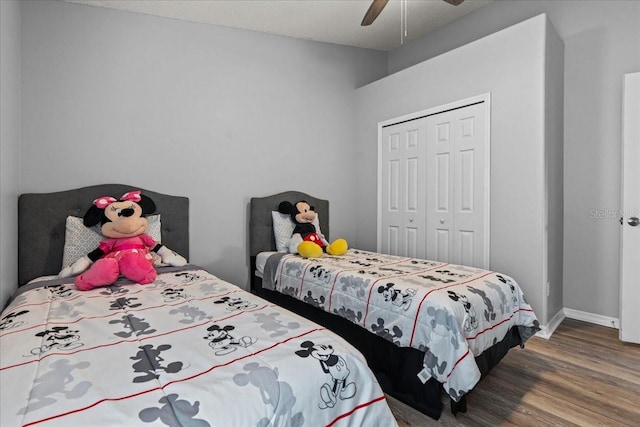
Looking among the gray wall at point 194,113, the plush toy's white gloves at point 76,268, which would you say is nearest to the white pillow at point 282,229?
the gray wall at point 194,113

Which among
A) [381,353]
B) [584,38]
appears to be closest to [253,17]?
[584,38]

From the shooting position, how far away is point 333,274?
252 cm

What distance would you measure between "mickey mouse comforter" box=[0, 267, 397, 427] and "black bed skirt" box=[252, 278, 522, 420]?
2.43 feet

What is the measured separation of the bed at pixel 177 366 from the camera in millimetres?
901

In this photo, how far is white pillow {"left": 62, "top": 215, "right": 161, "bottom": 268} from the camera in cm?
254

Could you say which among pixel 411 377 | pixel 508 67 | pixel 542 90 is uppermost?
pixel 508 67

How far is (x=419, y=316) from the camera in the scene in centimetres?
188

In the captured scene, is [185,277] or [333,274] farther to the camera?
[333,274]

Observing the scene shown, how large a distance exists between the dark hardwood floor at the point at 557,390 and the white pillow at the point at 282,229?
5.95 feet

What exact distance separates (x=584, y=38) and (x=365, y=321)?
2946mm

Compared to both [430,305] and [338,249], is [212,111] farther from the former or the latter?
[430,305]

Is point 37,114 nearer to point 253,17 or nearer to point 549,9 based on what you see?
point 253,17

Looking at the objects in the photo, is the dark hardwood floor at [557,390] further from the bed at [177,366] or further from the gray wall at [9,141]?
the gray wall at [9,141]

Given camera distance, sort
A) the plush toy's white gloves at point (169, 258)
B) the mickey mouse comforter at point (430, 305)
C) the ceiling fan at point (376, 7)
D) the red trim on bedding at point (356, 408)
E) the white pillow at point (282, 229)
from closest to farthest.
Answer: the red trim on bedding at point (356, 408), the mickey mouse comforter at point (430, 305), the ceiling fan at point (376, 7), the plush toy's white gloves at point (169, 258), the white pillow at point (282, 229)
